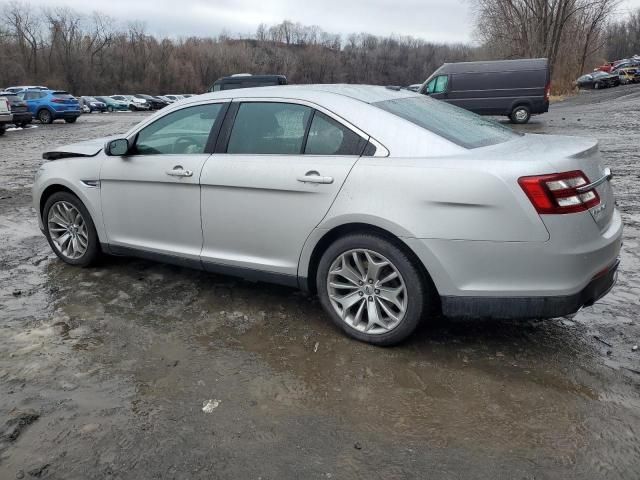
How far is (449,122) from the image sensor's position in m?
3.51

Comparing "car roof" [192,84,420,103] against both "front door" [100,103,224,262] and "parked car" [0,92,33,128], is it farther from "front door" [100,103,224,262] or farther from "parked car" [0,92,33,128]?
"parked car" [0,92,33,128]

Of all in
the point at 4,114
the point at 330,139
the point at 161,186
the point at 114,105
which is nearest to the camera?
the point at 330,139

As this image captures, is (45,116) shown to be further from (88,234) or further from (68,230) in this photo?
(88,234)

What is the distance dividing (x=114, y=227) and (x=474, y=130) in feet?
9.50

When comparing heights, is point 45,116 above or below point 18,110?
below

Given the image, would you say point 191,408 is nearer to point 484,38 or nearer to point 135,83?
point 484,38

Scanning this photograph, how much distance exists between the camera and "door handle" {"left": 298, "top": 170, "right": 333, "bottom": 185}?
129 inches

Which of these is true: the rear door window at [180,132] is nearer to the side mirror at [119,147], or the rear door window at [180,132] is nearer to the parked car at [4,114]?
the side mirror at [119,147]

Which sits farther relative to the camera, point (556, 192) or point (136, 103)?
point (136, 103)

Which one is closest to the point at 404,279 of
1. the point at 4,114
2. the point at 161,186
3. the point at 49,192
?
the point at 161,186

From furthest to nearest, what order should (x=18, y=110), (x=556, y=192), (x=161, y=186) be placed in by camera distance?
1. (x=18, y=110)
2. (x=161, y=186)
3. (x=556, y=192)

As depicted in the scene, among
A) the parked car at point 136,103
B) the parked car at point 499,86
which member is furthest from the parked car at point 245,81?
the parked car at point 136,103

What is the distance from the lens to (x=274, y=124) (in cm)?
367

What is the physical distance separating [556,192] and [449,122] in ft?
3.17
